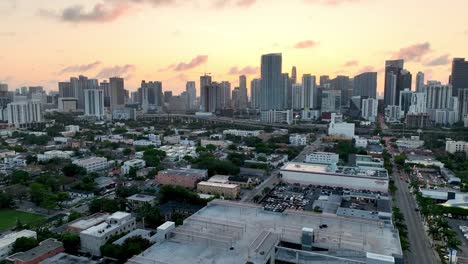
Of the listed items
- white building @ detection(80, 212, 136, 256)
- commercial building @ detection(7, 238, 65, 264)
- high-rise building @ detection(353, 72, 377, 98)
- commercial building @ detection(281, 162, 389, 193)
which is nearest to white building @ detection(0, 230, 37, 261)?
commercial building @ detection(7, 238, 65, 264)

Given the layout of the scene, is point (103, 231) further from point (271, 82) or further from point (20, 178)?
point (271, 82)

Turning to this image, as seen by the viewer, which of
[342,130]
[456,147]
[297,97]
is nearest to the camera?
[456,147]

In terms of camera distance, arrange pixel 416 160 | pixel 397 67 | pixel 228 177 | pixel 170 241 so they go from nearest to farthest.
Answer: pixel 170 241 < pixel 228 177 < pixel 416 160 < pixel 397 67

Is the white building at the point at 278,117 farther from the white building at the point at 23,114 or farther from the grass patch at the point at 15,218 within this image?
the grass patch at the point at 15,218

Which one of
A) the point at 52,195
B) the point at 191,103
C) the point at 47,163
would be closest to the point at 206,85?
the point at 191,103

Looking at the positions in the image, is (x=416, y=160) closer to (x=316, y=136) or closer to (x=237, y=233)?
(x=316, y=136)

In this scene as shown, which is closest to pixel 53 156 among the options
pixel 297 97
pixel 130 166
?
pixel 130 166
